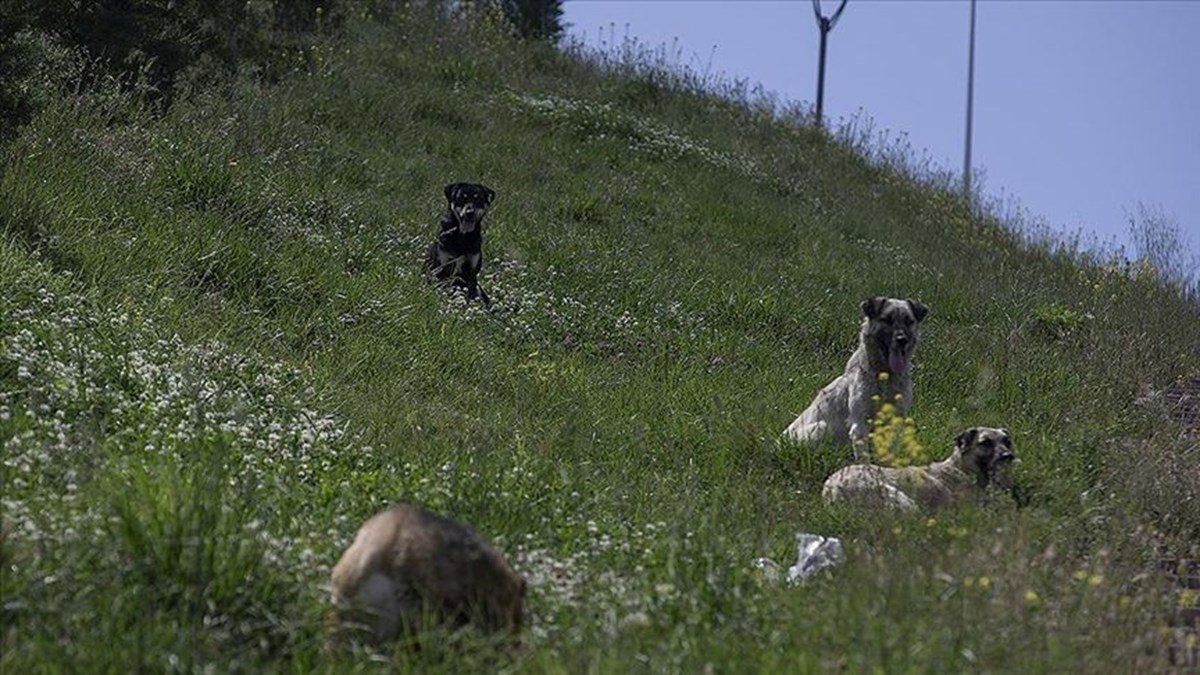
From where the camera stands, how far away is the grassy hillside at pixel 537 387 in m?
5.30

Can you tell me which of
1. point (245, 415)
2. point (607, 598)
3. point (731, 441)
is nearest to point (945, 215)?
point (731, 441)

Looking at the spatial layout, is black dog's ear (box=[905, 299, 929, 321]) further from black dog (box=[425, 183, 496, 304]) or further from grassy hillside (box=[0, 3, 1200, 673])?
black dog (box=[425, 183, 496, 304])

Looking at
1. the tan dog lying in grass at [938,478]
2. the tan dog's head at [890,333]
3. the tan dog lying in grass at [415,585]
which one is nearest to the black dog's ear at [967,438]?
the tan dog lying in grass at [938,478]

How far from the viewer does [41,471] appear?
21.1ft

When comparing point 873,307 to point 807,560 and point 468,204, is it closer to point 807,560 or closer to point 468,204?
point 807,560

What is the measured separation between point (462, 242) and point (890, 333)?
4588 millimetres

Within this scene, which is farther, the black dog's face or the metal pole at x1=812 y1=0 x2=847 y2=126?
the metal pole at x1=812 y1=0 x2=847 y2=126

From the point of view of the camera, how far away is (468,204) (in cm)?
1416

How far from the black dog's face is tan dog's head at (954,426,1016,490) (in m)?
5.82

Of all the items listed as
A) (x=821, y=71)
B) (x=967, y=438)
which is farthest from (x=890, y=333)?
(x=821, y=71)

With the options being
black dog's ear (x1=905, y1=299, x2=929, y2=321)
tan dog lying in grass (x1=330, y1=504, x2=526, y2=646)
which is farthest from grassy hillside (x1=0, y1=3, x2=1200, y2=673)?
black dog's ear (x1=905, y1=299, x2=929, y2=321)

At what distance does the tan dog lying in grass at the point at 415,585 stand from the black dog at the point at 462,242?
311 inches

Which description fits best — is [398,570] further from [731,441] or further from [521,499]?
[731,441]

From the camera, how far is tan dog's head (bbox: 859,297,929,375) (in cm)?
1036
